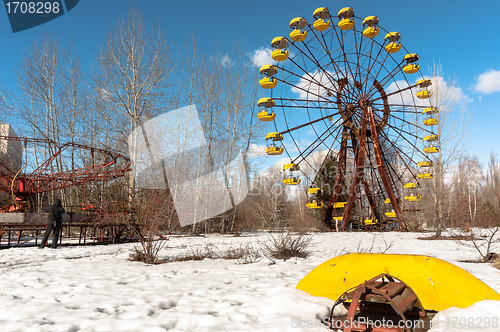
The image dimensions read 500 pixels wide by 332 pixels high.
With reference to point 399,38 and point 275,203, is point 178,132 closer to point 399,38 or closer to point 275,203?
point 275,203

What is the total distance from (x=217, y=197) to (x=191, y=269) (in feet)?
42.0

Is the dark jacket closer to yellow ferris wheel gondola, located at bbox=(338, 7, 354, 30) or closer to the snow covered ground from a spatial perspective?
the snow covered ground

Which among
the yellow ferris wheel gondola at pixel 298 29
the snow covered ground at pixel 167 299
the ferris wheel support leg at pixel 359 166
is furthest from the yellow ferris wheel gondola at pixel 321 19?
the snow covered ground at pixel 167 299

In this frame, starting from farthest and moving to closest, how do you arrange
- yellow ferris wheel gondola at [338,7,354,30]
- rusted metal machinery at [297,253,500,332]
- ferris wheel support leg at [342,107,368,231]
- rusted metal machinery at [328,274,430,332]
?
ferris wheel support leg at [342,107,368,231], yellow ferris wheel gondola at [338,7,354,30], rusted metal machinery at [297,253,500,332], rusted metal machinery at [328,274,430,332]

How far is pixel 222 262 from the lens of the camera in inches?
258

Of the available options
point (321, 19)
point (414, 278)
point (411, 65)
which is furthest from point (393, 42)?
point (414, 278)

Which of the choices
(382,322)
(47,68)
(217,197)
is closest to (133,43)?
(47,68)

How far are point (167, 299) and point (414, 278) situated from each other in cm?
270

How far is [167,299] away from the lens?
11.4 feet

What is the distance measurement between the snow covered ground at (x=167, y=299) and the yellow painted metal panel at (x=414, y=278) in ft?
0.38

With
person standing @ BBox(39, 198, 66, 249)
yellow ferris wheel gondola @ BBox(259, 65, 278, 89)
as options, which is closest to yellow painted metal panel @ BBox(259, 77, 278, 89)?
yellow ferris wheel gondola @ BBox(259, 65, 278, 89)

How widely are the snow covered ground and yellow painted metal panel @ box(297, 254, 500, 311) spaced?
4.5 inches

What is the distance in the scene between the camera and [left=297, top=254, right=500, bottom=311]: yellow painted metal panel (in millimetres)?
2908

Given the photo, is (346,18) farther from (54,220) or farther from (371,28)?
(54,220)
